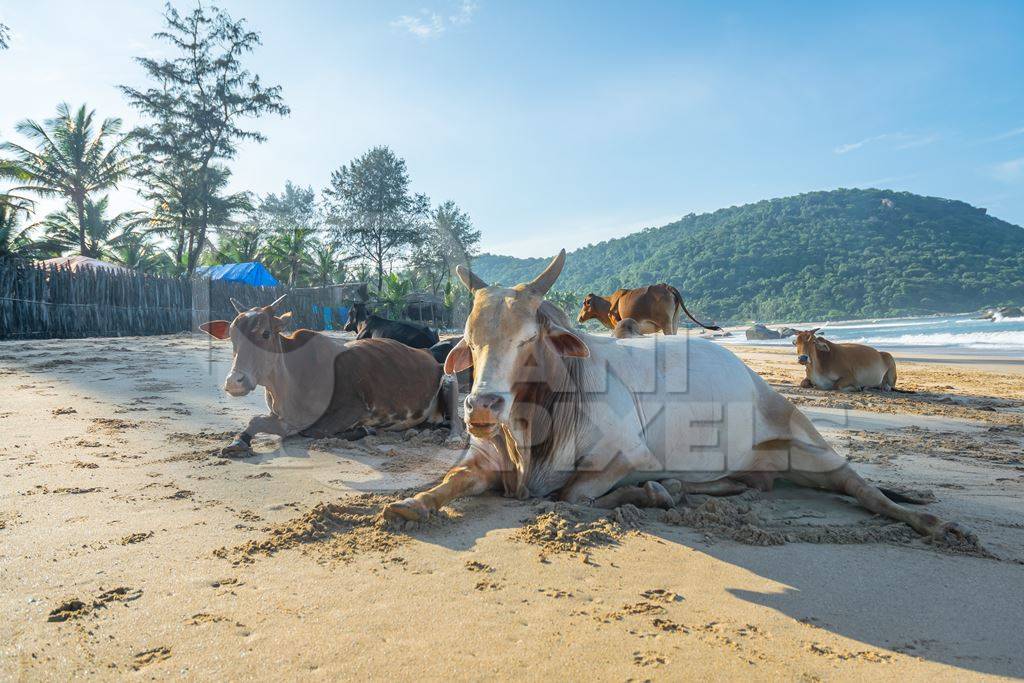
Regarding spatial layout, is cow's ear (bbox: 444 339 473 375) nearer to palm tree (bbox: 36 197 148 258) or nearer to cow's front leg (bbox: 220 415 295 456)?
cow's front leg (bbox: 220 415 295 456)

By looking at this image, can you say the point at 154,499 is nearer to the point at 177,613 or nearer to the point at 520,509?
the point at 177,613

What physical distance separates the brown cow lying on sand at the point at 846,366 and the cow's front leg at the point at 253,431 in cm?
905

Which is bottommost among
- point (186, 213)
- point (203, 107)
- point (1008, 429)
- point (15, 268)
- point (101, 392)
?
point (1008, 429)

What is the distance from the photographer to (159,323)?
59.0ft

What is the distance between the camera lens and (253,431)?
15.4 feet

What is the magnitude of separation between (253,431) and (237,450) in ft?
1.20

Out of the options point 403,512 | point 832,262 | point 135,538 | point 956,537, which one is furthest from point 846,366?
point 832,262

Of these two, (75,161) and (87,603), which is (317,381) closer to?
(87,603)

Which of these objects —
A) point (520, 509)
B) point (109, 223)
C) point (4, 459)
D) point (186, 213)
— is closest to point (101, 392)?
point (4, 459)

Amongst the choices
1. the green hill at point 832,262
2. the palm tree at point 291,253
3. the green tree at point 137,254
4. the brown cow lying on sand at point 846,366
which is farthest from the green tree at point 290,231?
the brown cow lying on sand at point 846,366

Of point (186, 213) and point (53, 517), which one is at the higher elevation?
point (186, 213)

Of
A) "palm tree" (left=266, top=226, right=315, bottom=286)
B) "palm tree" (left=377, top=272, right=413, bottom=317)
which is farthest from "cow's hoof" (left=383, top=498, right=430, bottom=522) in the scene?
"palm tree" (left=266, top=226, right=315, bottom=286)

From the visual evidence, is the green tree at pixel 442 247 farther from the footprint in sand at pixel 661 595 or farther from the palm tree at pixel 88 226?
the footprint in sand at pixel 661 595

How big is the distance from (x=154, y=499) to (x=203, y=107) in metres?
32.7
